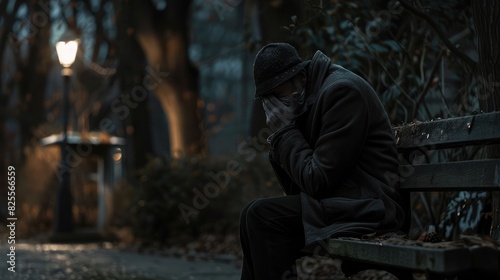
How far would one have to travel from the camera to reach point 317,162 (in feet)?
13.3

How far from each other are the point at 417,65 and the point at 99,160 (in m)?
12.3

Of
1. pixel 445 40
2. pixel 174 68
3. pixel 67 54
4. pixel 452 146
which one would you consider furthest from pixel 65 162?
pixel 452 146

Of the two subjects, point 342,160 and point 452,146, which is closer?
point 342,160

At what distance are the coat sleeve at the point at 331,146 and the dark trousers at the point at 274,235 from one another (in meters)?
0.13

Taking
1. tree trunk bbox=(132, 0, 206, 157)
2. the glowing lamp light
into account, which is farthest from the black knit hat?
the glowing lamp light

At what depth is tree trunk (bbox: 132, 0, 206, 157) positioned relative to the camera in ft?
58.0

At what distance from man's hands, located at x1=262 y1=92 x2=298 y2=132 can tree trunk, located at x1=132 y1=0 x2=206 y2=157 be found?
43.4 ft

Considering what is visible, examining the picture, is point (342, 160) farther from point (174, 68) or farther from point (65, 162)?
point (65, 162)

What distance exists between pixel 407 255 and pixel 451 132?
43.4 inches

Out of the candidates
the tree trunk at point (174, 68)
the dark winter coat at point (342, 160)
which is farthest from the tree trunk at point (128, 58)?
the dark winter coat at point (342, 160)

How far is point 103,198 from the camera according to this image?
19.1m

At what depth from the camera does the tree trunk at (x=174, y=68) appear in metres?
17.7

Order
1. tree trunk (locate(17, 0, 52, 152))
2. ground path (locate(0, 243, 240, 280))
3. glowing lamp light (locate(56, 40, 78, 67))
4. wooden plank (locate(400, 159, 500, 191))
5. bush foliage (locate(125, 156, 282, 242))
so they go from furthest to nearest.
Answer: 1. tree trunk (locate(17, 0, 52, 152))
2. glowing lamp light (locate(56, 40, 78, 67))
3. bush foliage (locate(125, 156, 282, 242))
4. ground path (locate(0, 243, 240, 280))
5. wooden plank (locate(400, 159, 500, 191))

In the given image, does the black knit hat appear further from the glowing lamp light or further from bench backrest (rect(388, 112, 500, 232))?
the glowing lamp light
